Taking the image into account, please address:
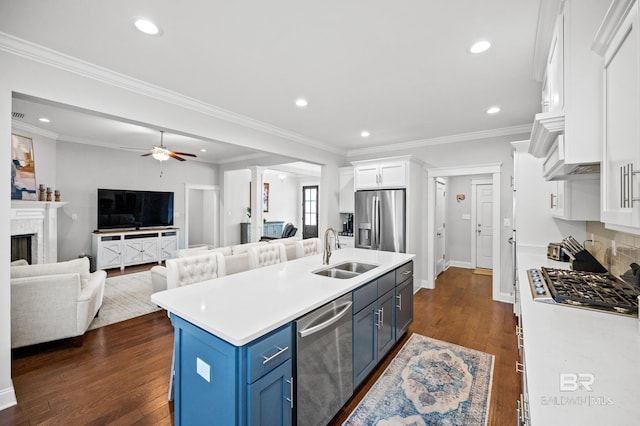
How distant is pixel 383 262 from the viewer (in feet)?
9.18

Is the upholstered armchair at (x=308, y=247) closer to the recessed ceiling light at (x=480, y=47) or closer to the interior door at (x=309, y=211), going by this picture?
the recessed ceiling light at (x=480, y=47)

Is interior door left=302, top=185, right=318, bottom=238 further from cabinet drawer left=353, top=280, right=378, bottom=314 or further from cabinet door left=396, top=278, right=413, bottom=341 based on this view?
cabinet drawer left=353, top=280, right=378, bottom=314

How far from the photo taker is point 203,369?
139 cm

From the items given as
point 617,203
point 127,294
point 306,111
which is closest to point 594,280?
point 617,203

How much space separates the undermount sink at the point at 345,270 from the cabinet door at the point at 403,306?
15.4 inches

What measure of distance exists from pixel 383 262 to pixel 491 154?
9.70ft

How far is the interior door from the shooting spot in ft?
32.6

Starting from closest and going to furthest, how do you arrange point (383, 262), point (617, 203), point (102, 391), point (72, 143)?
point (617, 203) → point (102, 391) → point (383, 262) → point (72, 143)

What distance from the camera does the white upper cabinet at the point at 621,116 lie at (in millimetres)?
891

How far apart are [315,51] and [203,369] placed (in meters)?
2.32

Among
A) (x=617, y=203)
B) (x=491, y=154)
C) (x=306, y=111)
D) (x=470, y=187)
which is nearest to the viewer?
(x=617, y=203)

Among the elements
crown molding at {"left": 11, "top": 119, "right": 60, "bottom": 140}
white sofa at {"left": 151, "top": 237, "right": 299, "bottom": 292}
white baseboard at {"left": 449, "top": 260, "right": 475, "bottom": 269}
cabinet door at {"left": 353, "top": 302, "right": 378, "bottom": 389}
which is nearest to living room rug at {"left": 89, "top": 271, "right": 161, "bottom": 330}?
white sofa at {"left": 151, "top": 237, "right": 299, "bottom": 292}

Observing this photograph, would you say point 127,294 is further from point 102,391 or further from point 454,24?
point 454,24

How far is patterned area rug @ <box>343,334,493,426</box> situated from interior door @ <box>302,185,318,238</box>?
7274 millimetres
